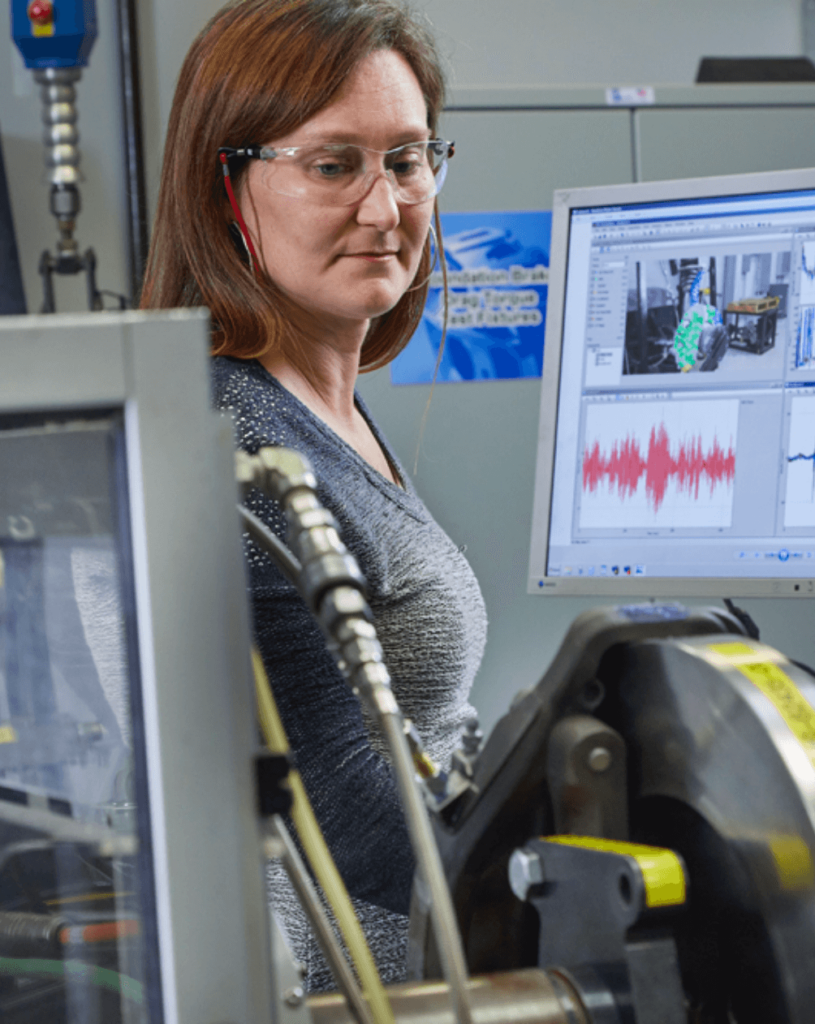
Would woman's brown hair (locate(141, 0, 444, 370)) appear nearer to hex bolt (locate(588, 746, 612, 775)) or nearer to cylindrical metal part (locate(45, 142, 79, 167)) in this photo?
hex bolt (locate(588, 746, 612, 775))

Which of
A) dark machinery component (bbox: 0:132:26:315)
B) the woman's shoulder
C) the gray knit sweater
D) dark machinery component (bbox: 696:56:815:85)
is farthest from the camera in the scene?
dark machinery component (bbox: 0:132:26:315)

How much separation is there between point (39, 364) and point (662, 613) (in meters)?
0.27

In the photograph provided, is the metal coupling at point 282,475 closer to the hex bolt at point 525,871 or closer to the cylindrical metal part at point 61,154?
the hex bolt at point 525,871

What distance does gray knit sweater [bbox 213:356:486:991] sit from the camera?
71cm

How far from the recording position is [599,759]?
0.44m

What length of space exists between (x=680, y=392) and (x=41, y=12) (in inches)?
60.7

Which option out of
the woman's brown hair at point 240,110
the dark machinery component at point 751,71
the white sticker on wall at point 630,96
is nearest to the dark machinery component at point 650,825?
the woman's brown hair at point 240,110

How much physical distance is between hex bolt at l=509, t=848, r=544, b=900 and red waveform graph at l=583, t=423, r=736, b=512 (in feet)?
2.40

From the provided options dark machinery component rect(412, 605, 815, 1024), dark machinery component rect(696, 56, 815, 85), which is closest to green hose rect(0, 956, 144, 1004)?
dark machinery component rect(412, 605, 815, 1024)

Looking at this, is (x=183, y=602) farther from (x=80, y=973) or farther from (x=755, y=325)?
(x=755, y=325)

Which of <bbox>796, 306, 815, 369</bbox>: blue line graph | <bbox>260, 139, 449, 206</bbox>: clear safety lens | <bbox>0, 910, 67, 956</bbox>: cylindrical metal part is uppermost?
<bbox>260, 139, 449, 206</bbox>: clear safety lens

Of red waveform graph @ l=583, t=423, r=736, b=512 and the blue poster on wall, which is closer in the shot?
red waveform graph @ l=583, t=423, r=736, b=512

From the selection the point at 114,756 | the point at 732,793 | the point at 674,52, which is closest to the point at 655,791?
the point at 732,793

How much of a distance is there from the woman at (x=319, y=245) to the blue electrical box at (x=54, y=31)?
131 cm
